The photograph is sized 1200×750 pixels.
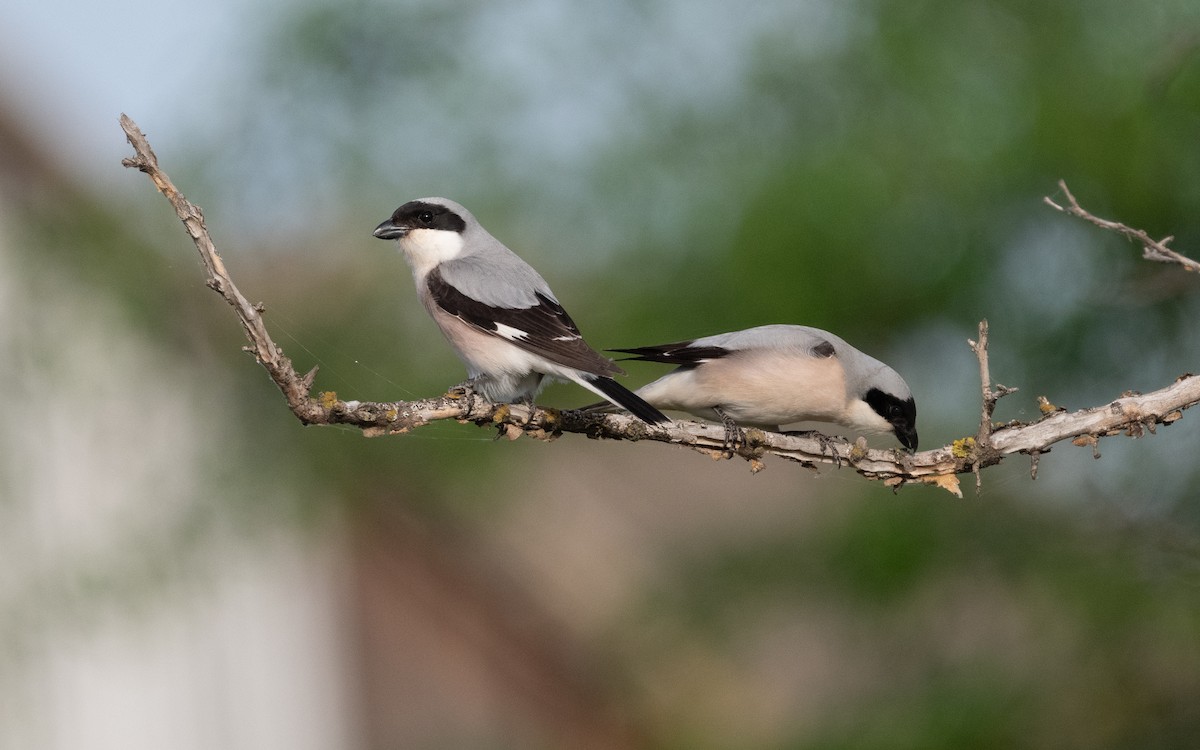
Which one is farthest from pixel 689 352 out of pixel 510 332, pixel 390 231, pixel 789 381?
pixel 390 231

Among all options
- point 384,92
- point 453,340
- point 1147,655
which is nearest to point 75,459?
point 384,92

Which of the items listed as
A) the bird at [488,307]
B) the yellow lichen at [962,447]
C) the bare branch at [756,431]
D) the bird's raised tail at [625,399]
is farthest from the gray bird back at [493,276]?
the yellow lichen at [962,447]

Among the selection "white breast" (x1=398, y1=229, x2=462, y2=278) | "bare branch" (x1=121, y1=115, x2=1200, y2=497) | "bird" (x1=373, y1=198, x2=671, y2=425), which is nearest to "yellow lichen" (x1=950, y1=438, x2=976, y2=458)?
"bare branch" (x1=121, y1=115, x2=1200, y2=497)

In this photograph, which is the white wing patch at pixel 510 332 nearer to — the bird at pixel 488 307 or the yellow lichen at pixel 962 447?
the bird at pixel 488 307

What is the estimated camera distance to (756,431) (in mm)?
1385

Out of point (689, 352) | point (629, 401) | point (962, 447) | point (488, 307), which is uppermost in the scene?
point (488, 307)

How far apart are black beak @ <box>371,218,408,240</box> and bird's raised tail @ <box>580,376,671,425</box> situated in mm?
442

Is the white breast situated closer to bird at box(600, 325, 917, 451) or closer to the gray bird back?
the gray bird back

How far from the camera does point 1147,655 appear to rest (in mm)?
4855

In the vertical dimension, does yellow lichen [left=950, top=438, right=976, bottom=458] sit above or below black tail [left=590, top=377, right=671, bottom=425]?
below

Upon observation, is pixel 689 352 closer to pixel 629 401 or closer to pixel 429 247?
pixel 629 401

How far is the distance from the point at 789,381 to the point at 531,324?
40cm

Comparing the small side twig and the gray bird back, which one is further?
the gray bird back

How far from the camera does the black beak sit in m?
1.88
